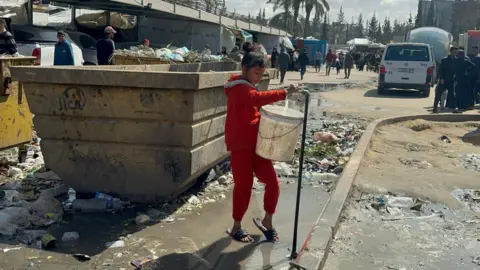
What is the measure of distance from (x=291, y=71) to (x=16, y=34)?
2551 centimetres

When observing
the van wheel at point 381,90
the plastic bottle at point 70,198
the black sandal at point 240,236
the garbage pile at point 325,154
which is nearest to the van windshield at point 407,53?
the van wheel at point 381,90

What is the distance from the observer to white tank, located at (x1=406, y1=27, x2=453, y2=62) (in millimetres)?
31281

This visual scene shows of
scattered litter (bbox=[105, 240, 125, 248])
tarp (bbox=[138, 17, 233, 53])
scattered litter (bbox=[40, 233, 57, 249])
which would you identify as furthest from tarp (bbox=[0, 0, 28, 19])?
scattered litter (bbox=[105, 240, 125, 248])

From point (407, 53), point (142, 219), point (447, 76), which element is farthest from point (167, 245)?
point (407, 53)

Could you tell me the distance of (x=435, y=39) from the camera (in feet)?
104

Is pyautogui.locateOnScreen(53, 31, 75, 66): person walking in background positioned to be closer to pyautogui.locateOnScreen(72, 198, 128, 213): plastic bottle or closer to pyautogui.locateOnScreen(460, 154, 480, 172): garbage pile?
pyautogui.locateOnScreen(72, 198, 128, 213): plastic bottle

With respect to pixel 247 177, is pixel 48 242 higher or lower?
lower

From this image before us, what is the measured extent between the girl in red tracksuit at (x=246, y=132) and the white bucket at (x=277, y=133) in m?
0.11

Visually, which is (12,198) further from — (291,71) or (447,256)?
(291,71)

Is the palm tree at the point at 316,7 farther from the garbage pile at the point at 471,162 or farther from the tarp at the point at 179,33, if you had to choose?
the garbage pile at the point at 471,162

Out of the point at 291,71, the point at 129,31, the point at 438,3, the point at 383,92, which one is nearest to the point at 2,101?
the point at 383,92

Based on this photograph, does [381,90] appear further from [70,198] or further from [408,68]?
[70,198]

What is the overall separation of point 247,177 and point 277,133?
0.48 metres

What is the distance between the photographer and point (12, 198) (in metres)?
5.02
